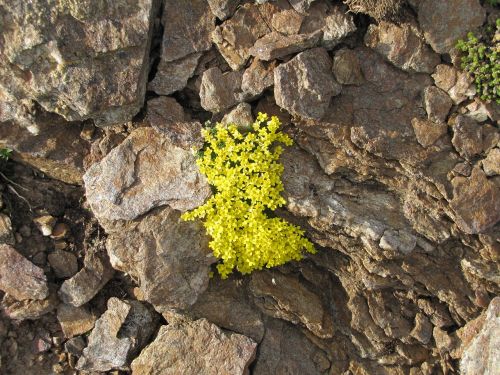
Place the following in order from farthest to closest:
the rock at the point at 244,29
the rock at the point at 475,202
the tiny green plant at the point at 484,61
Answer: the rock at the point at 244,29 < the rock at the point at 475,202 < the tiny green plant at the point at 484,61

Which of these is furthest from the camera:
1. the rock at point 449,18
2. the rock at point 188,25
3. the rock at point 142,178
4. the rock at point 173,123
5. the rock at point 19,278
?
the rock at point 19,278

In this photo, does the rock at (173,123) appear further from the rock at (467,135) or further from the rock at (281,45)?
the rock at (467,135)

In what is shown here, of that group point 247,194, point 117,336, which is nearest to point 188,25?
point 247,194

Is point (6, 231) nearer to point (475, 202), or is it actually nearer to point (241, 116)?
point (241, 116)

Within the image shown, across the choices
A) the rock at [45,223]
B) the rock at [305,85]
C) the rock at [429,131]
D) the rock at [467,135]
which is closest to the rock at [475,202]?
the rock at [467,135]

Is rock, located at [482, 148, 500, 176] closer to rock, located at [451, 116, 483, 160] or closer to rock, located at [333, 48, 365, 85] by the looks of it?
rock, located at [451, 116, 483, 160]
